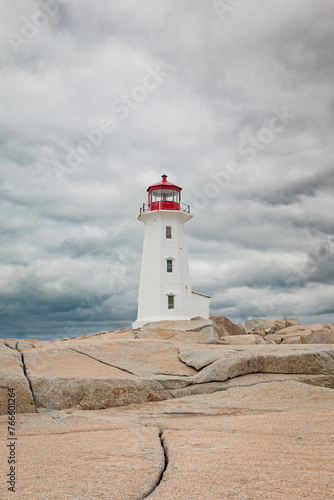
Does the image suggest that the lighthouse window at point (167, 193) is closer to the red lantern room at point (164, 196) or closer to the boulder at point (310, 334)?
the red lantern room at point (164, 196)

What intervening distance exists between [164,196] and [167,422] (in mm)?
26636

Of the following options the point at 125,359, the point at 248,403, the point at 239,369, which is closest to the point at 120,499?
the point at 248,403

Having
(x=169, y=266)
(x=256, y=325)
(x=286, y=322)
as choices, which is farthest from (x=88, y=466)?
(x=286, y=322)

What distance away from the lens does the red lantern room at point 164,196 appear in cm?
3125

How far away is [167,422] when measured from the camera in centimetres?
617

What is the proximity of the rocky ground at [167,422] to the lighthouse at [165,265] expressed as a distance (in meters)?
16.4

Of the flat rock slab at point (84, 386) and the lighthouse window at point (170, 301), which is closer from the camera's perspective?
the flat rock slab at point (84, 386)

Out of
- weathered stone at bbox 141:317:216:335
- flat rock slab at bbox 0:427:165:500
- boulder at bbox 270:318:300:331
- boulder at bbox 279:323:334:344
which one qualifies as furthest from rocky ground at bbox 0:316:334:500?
boulder at bbox 270:318:300:331

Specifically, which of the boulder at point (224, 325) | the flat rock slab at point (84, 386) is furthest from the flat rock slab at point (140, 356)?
the boulder at point (224, 325)

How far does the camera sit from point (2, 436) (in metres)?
5.70

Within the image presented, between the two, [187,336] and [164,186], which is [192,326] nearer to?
[187,336]

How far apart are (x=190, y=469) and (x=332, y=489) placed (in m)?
1.20

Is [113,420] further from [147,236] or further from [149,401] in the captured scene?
[147,236]

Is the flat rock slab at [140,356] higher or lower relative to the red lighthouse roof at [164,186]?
lower
